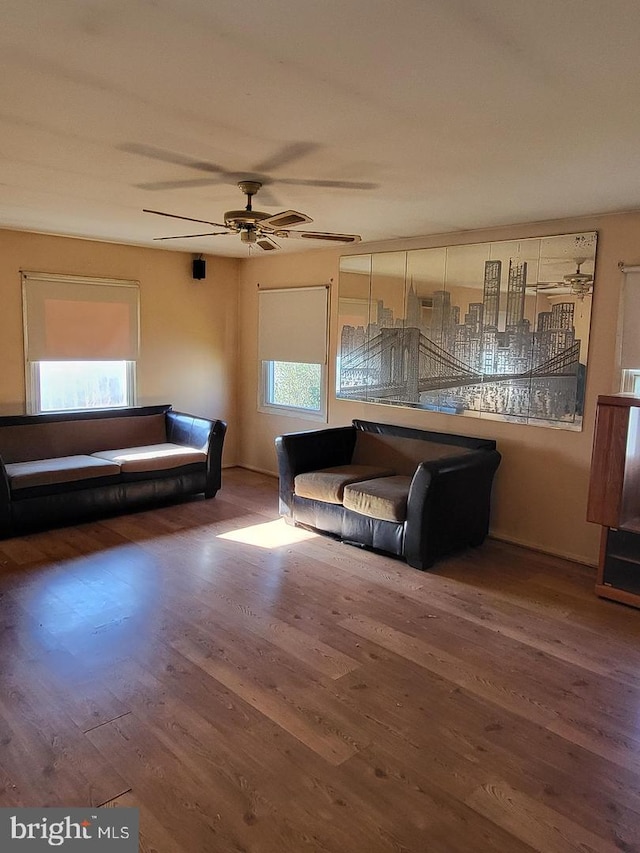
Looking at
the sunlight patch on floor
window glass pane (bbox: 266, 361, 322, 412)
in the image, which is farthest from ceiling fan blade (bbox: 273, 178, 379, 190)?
window glass pane (bbox: 266, 361, 322, 412)

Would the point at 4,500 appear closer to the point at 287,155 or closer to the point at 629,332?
the point at 287,155

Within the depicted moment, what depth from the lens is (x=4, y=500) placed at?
4.43 meters

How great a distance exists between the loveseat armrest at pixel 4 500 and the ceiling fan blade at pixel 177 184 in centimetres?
224

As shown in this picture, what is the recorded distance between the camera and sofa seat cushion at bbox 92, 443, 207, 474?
203 inches

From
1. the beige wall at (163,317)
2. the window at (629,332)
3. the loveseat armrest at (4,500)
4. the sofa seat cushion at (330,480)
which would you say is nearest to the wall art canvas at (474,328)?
the window at (629,332)

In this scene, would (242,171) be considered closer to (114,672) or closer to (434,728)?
(114,672)

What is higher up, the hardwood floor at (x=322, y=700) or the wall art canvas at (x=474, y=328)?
the wall art canvas at (x=474, y=328)

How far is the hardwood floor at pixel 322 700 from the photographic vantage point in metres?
2.02

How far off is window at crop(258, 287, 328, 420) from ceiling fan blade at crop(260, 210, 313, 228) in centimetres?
263

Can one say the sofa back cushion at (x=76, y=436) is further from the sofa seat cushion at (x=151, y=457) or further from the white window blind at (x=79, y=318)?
the white window blind at (x=79, y=318)

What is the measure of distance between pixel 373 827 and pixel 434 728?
0.60 meters

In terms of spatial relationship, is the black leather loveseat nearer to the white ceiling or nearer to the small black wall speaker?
the white ceiling

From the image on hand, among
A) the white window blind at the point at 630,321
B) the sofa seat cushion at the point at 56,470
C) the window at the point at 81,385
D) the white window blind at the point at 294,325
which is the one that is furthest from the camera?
the white window blind at the point at 294,325

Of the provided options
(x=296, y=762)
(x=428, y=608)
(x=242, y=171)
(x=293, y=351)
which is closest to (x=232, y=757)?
(x=296, y=762)
